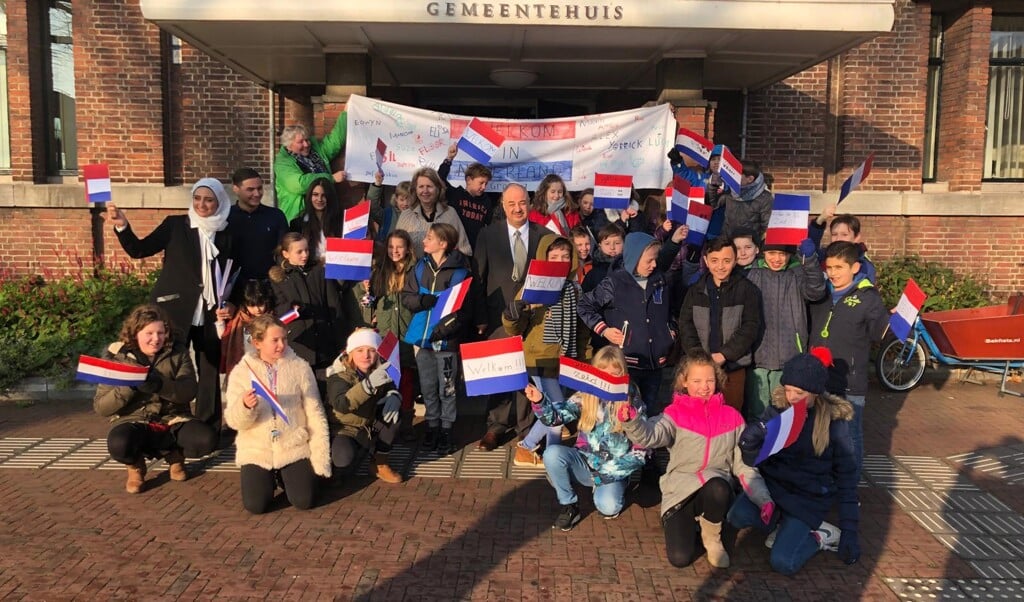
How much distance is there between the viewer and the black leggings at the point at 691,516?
171 inches

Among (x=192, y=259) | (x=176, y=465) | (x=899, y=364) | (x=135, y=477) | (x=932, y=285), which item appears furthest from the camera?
(x=932, y=285)

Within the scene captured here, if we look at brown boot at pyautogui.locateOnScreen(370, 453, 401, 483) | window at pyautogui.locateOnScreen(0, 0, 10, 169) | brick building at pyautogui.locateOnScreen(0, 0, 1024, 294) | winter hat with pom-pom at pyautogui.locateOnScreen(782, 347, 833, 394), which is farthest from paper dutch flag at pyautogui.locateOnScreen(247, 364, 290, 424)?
window at pyautogui.locateOnScreen(0, 0, 10, 169)

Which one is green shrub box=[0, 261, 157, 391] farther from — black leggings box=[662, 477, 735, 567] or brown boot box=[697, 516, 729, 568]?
brown boot box=[697, 516, 729, 568]

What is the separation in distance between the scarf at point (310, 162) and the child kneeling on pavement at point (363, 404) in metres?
2.43

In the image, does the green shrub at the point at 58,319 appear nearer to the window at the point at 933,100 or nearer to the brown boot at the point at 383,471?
the brown boot at the point at 383,471

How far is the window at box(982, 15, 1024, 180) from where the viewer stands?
11.7 metres

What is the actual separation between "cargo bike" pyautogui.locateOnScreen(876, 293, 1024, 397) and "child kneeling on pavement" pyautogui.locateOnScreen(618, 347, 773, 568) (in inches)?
185

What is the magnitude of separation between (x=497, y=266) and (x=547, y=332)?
72 centimetres

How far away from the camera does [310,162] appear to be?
732cm

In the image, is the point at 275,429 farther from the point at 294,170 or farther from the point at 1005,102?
the point at 1005,102

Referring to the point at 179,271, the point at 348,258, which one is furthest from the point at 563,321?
the point at 179,271

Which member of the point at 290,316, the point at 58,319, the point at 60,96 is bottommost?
the point at 58,319

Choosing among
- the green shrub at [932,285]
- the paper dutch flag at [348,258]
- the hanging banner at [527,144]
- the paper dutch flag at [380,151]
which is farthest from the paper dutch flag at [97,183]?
the green shrub at [932,285]

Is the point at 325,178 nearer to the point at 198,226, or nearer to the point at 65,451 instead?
the point at 198,226
